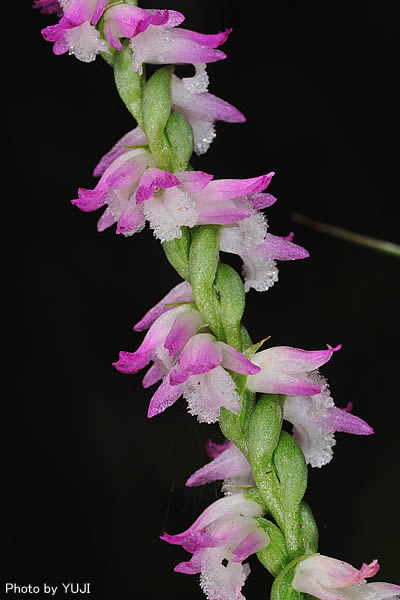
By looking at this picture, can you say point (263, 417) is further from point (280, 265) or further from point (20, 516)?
point (20, 516)

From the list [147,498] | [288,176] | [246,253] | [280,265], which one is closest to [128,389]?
[147,498]

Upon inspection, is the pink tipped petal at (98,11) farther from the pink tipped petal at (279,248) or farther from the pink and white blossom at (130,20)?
the pink tipped petal at (279,248)

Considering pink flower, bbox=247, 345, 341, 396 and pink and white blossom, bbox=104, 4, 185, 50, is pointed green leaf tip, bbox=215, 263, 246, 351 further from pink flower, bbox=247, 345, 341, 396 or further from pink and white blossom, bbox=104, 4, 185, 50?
pink and white blossom, bbox=104, 4, 185, 50

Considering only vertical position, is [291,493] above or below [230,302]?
below

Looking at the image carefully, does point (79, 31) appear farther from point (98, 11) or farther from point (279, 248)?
point (279, 248)

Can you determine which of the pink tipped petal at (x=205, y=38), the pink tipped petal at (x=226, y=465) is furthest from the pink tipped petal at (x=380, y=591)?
the pink tipped petal at (x=205, y=38)

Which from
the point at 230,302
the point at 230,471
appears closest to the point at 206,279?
the point at 230,302

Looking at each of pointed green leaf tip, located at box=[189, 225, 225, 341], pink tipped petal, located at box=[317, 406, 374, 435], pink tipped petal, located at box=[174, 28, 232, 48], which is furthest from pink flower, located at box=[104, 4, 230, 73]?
pink tipped petal, located at box=[317, 406, 374, 435]
